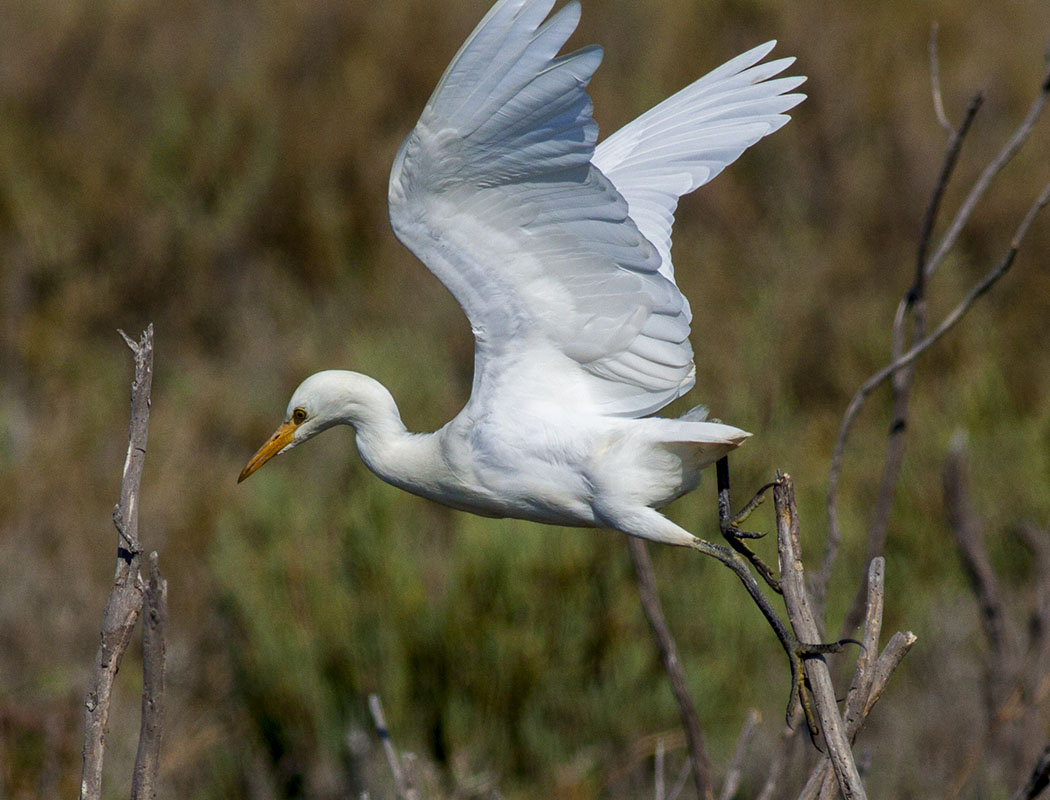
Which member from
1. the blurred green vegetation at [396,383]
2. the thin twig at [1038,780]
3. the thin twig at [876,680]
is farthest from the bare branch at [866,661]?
the blurred green vegetation at [396,383]

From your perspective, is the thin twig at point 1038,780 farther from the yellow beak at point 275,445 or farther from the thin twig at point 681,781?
the yellow beak at point 275,445

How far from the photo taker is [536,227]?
6.86 feet

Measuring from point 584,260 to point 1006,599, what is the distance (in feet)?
11.3

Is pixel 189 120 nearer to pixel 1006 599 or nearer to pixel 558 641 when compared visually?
pixel 558 641

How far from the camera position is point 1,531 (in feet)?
16.0

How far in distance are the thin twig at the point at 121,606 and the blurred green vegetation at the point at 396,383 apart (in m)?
1.31

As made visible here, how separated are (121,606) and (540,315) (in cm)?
87

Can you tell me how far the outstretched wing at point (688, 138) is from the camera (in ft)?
8.02

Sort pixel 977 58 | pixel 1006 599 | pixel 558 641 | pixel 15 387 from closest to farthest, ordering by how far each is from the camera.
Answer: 1. pixel 558 641
2. pixel 1006 599
3. pixel 15 387
4. pixel 977 58

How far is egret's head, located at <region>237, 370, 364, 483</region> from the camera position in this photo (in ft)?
8.05

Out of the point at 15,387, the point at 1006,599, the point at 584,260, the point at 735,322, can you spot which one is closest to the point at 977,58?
the point at 735,322

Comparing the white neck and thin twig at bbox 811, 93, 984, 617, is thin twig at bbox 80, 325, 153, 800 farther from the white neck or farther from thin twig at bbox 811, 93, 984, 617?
thin twig at bbox 811, 93, 984, 617

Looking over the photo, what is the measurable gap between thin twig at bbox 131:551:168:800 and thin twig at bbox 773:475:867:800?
0.91m

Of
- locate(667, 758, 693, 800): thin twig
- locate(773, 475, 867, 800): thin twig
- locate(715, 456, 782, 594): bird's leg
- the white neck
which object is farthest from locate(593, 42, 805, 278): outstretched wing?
locate(667, 758, 693, 800): thin twig
